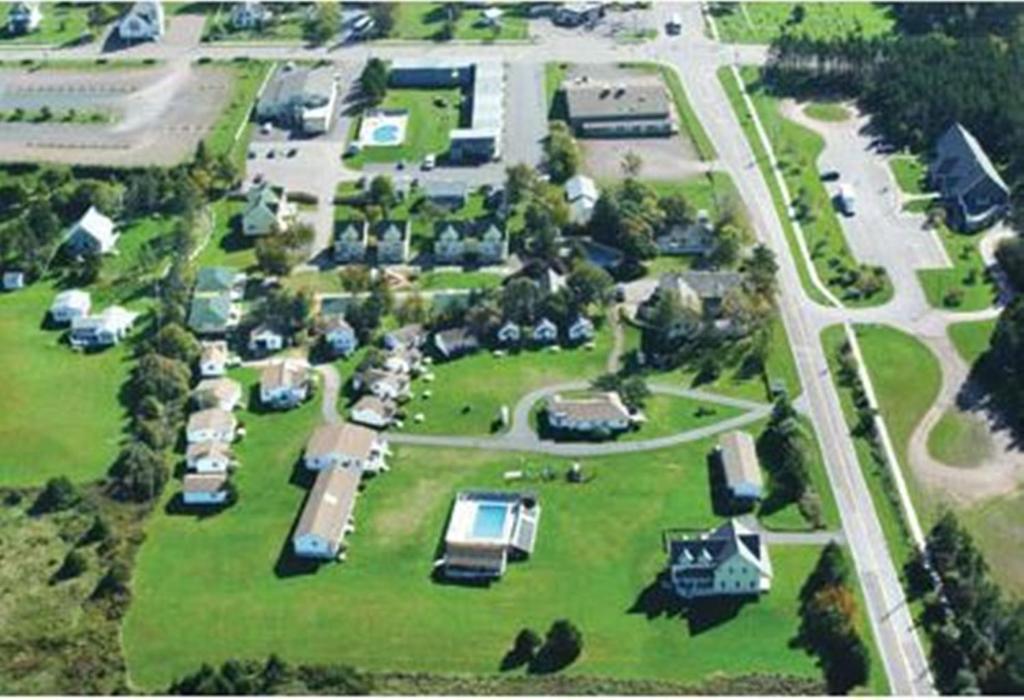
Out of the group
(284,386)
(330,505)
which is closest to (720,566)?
(330,505)

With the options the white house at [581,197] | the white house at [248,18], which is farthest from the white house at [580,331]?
the white house at [248,18]

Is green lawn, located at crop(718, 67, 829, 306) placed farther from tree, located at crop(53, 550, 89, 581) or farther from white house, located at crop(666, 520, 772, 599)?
tree, located at crop(53, 550, 89, 581)

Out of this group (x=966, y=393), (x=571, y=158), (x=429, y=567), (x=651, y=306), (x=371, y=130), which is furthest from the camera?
(x=371, y=130)

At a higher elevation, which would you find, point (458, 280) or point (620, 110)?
point (620, 110)

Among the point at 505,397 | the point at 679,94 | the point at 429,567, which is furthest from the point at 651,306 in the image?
the point at 679,94

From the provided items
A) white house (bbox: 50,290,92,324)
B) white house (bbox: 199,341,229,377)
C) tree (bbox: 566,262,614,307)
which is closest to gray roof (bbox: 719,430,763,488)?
tree (bbox: 566,262,614,307)

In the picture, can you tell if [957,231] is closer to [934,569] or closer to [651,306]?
[651,306]

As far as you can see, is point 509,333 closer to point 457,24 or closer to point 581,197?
point 581,197
